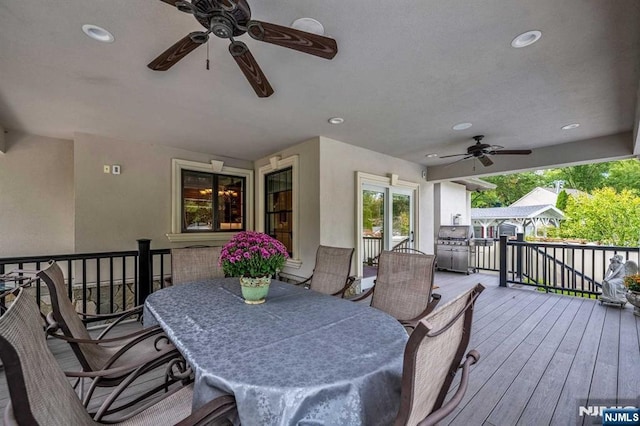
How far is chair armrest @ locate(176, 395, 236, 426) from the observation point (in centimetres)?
94

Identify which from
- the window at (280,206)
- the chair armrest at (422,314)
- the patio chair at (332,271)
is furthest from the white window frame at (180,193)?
the chair armrest at (422,314)

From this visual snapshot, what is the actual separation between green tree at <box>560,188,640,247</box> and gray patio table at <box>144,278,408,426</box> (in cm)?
1286

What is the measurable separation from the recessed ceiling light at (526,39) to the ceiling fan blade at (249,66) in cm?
199

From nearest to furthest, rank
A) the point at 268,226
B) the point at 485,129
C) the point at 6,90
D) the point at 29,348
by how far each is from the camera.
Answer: the point at 29,348 < the point at 6,90 < the point at 485,129 < the point at 268,226

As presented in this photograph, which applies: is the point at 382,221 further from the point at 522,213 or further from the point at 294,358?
the point at 522,213

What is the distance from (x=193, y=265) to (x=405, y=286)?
216 cm

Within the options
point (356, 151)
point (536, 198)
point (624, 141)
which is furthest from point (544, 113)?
point (536, 198)

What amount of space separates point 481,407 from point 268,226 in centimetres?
476

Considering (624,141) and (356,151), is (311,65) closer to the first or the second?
(356,151)

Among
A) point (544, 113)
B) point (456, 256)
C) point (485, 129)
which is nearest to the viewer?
point (544, 113)

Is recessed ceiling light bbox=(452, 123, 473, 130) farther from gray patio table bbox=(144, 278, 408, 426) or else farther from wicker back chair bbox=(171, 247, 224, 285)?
wicker back chair bbox=(171, 247, 224, 285)

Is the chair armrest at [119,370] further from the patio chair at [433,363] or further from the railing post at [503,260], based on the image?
the railing post at [503,260]

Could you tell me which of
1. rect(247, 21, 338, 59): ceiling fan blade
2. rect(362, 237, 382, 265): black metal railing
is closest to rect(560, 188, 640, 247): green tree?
rect(362, 237, 382, 265): black metal railing

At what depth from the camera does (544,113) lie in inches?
145
